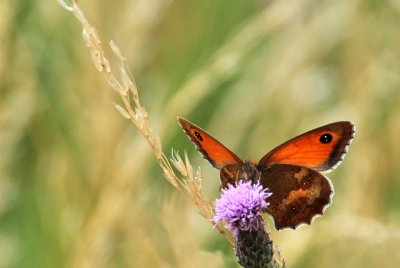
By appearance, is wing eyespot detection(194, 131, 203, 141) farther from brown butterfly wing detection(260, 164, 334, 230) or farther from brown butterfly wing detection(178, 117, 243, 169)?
brown butterfly wing detection(260, 164, 334, 230)

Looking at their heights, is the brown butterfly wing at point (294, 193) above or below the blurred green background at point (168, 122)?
below

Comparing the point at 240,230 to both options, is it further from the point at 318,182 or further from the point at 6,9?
the point at 6,9

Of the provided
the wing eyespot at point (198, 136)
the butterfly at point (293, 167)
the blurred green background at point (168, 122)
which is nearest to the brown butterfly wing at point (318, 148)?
the butterfly at point (293, 167)

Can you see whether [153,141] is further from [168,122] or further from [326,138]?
[168,122]

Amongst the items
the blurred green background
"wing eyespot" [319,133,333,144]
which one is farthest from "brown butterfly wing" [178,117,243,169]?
the blurred green background

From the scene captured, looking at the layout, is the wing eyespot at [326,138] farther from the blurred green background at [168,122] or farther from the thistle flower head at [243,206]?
the blurred green background at [168,122]

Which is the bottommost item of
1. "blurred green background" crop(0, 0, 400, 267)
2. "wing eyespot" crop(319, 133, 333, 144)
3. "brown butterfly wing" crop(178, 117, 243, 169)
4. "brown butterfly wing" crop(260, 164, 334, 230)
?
"brown butterfly wing" crop(260, 164, 334, 230)

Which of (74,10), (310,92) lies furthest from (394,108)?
(74,10)
